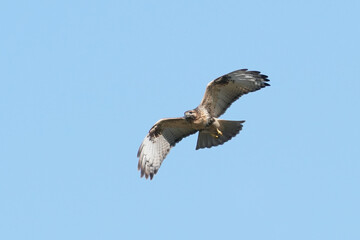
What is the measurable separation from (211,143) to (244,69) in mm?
2264

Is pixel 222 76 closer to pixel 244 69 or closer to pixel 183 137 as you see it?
pixel 244 69

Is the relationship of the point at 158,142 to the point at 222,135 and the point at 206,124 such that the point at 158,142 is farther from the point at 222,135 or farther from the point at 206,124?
the point at 222,135

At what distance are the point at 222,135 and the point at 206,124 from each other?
3.28 feet

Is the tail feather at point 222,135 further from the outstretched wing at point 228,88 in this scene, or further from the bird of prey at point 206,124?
the outstretched wing at point 228,88

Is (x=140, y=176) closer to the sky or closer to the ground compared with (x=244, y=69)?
closer to the ground

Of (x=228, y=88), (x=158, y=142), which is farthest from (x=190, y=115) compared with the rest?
(x=158, y=142)

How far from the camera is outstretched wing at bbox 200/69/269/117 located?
18.8 metres

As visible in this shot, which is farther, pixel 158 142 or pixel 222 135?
pixel 222 135

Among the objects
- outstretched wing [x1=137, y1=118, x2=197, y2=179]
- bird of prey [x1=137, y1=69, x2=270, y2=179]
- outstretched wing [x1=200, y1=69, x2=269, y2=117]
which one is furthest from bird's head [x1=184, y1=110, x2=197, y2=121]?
outstretched wing [x1=137, y1=118, x2=197, y2=179]

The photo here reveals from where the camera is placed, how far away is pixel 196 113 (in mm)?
18828

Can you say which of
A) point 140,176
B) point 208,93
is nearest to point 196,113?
point 208,93

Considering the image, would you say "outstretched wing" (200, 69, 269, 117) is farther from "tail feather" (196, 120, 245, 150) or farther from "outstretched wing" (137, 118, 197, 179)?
"outstretched wing" (137, 118, 197, 179)

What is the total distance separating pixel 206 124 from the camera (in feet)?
62.3

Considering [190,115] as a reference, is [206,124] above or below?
below
